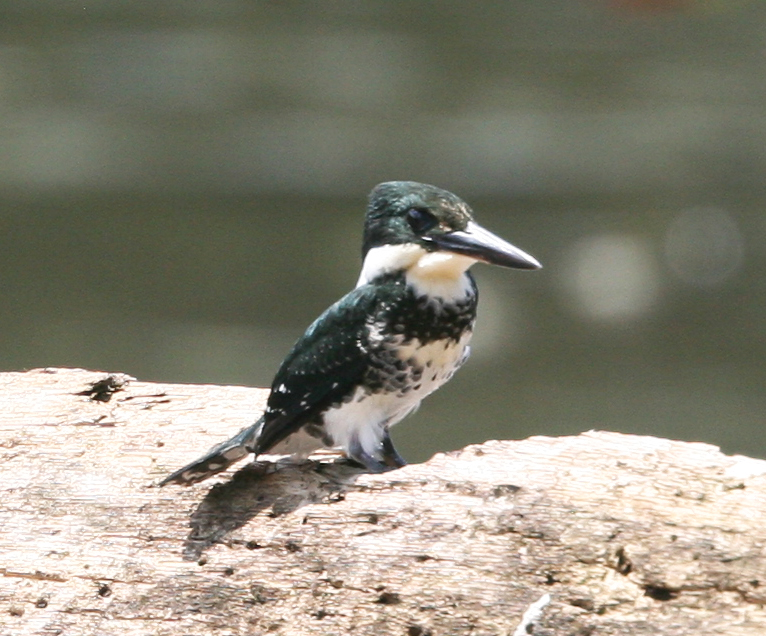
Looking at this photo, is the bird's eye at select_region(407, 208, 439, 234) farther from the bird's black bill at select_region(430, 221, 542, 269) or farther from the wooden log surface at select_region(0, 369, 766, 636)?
the wooden log surface at select_region(0, 369, 766, 636)

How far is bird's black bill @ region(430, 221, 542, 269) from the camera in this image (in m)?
2.29

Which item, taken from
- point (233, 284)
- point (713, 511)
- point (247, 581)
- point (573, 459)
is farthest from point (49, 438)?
point (233, 284)

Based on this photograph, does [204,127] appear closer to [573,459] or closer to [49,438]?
[49,438]

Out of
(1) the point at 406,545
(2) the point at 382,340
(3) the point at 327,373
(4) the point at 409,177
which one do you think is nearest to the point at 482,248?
(2) the point at 382,340

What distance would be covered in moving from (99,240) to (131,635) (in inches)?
148

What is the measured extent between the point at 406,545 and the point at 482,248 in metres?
0.53

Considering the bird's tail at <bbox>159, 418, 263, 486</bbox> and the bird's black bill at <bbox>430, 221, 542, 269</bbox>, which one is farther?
the bird's tail at <bbox>159, 418, 263, 486</bbox>

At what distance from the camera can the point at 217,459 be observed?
2.41m

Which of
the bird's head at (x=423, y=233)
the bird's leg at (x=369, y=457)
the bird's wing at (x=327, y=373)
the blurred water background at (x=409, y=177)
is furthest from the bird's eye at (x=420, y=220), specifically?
the blurred water background at (x=409, y=177)

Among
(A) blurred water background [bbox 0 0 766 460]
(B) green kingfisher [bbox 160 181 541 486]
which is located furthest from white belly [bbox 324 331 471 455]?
(A) blurred water background [bbox 0 0 766 460]

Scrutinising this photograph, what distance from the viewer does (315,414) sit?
7.99 feet

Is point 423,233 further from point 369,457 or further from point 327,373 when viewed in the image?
point 369,457

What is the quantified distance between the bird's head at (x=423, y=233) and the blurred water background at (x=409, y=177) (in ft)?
10.1

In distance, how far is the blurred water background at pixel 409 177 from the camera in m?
5.52
